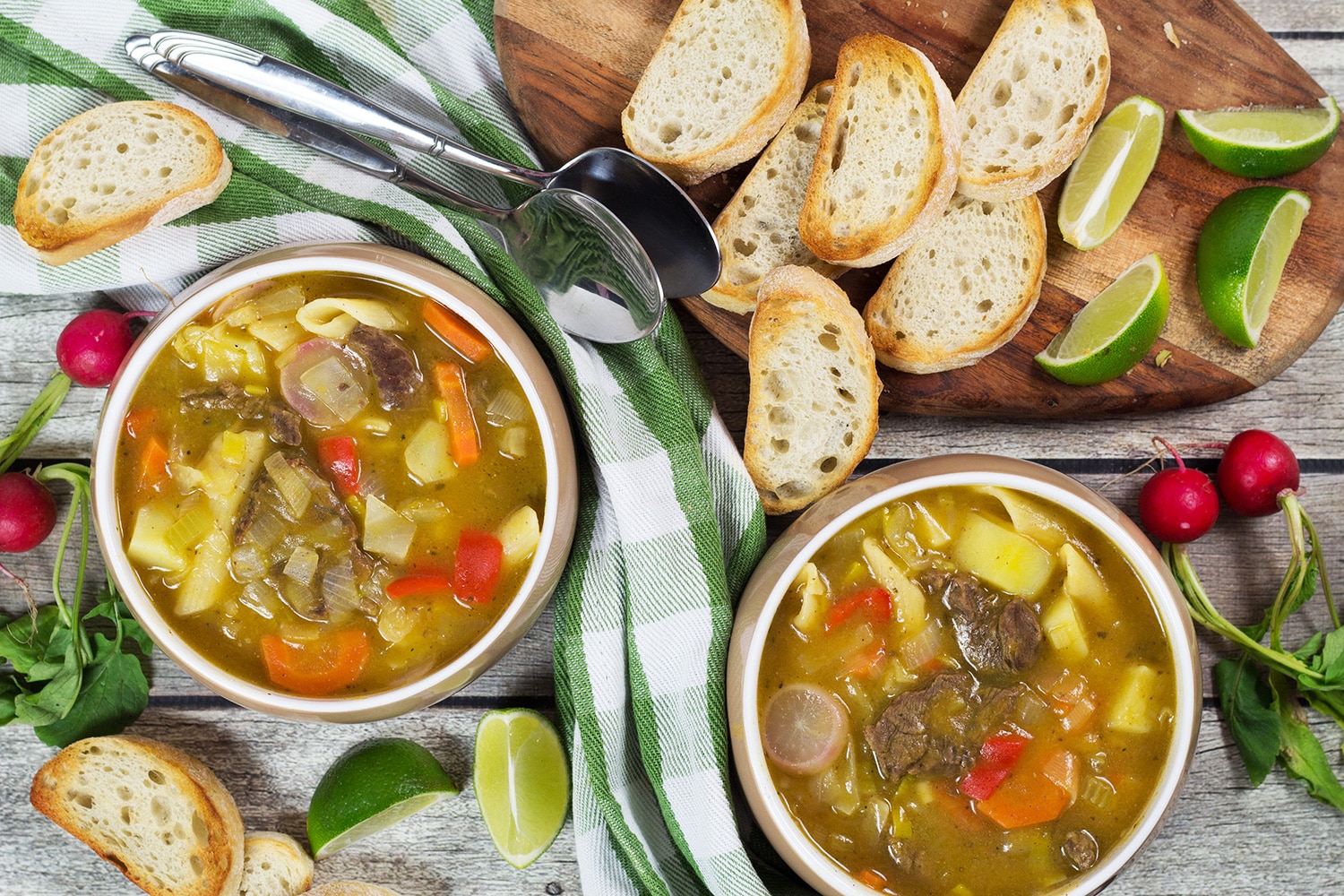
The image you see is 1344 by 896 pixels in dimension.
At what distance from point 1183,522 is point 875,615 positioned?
0.82 meters

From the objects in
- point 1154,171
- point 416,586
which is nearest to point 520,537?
point 416,586

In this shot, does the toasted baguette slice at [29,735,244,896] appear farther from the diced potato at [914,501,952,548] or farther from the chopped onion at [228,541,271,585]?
the diced potato at [914,501,952,548]

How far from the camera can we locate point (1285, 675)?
7.97 ft

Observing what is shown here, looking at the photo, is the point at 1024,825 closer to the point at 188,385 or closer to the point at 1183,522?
the point at 1183,522

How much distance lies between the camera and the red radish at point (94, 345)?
7.51ft

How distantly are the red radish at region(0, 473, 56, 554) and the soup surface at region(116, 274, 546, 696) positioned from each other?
50 centimetres

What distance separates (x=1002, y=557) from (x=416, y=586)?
1.24 m

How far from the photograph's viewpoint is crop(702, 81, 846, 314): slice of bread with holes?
7.61 feet

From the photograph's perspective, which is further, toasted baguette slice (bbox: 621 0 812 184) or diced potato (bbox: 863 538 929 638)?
toasted baguette slice (bbox: 621 0 812 184)

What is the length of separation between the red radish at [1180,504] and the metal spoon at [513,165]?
46.4 inches

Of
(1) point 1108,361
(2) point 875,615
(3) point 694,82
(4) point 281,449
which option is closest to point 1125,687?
(2) point 875,615

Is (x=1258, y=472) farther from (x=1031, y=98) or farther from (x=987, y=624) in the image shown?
(x=1031, y=98)

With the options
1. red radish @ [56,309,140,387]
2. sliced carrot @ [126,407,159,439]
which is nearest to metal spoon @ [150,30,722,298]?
red radish @ [56,309,140,387]

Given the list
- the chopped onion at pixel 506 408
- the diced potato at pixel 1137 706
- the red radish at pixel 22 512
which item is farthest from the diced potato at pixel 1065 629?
the red radish at pixel 22 512
